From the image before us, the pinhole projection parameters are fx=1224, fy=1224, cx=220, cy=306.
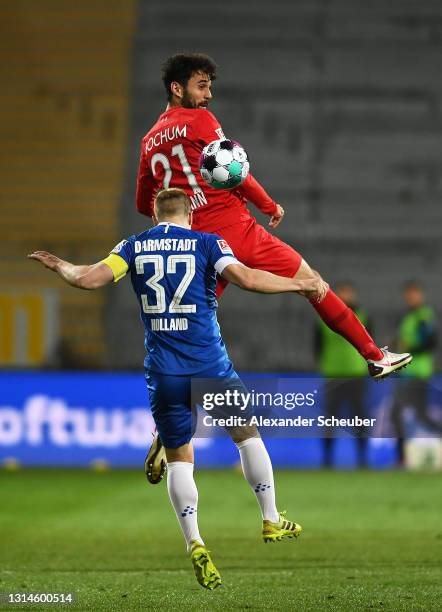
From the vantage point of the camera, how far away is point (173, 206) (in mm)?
5609

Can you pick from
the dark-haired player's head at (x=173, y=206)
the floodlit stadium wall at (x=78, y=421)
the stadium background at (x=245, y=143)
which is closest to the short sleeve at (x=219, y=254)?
the dark-haired player's head at (x=173, y=206)

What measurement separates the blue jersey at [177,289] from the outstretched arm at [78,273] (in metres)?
0.18

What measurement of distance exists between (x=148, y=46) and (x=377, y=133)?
384 centimetres

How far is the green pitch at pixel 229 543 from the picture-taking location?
6.12 meters

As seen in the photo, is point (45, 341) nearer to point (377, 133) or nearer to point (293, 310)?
point (293, 310)

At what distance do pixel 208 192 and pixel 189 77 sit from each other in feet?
1.92

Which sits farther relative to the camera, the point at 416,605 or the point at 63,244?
the point at 63,244

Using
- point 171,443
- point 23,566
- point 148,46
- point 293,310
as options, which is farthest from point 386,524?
point 148,46

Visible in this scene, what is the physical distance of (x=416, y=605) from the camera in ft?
18.7

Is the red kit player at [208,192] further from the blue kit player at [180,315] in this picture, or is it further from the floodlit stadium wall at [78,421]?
the floodlit stadium wall at [78,421]

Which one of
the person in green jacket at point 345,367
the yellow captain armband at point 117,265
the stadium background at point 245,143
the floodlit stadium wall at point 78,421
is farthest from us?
the stadium background at point 245,143

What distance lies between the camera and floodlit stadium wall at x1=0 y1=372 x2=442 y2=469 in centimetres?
1262

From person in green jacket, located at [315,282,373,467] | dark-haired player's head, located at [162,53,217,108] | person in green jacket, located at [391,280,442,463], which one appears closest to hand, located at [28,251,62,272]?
dark-haired player's head, located at [162,53,217,108]

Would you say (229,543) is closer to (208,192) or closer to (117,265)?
(208,192)
